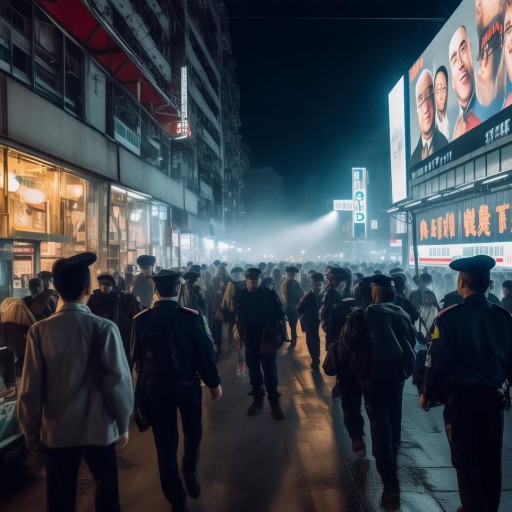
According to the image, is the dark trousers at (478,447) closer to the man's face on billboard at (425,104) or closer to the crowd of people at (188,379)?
the crowd of people at (188,379)

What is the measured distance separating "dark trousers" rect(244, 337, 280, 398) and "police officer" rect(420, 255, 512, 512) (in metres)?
3.65

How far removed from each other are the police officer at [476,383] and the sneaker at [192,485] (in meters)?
2.31

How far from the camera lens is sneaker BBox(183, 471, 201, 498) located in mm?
4352

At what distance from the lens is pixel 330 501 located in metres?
4.23

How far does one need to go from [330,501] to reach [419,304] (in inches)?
260

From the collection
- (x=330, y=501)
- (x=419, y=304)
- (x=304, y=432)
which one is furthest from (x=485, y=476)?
(x=419, y=304)

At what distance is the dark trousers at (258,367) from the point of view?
23.2ft

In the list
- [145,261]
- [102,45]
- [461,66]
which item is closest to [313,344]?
[145,261]

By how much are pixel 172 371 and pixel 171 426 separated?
0.49 m

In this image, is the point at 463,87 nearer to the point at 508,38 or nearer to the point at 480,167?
the point at 480,167

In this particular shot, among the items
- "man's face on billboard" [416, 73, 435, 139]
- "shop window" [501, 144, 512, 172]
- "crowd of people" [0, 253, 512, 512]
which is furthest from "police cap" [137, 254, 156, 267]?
"man's face on billboard" [416, 73, 435, 139]

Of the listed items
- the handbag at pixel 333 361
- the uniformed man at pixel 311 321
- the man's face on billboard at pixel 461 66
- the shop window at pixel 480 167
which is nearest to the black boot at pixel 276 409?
the handbag at pixel 333 361

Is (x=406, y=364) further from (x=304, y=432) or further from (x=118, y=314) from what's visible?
(x=118, y=314)

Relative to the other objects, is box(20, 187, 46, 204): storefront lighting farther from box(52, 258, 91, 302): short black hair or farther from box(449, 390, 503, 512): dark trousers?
box(449, 390, 503, 512): dark trousers
